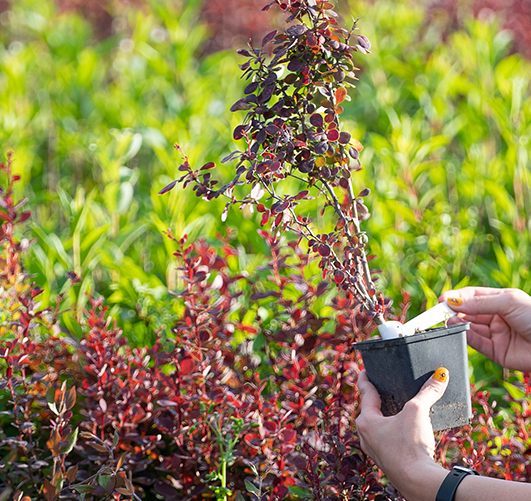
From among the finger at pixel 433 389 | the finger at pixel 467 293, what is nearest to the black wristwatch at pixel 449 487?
→ the finger at pixel 433 389

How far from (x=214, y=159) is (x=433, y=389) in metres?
2.41

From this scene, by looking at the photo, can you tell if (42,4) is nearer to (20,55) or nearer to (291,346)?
(20,55)

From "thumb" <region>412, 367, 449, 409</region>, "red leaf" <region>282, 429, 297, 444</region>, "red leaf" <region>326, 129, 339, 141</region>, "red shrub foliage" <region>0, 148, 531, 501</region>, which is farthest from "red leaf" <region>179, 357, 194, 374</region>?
"red leaf" <region>326, 129, 339, 141</region>

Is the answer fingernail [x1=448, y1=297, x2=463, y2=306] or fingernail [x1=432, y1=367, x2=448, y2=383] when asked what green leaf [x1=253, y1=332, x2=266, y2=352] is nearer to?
fingernail [x1=448, y1=297, x2=463, y2=306]

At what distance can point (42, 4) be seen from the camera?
6422 millimetres

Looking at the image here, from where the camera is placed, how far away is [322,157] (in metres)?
1.59

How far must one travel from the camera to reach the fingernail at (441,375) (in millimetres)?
1509

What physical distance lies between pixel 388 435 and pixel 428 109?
3.15 metres

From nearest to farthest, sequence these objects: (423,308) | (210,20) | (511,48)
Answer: (423,308), (511,48), (210,20)

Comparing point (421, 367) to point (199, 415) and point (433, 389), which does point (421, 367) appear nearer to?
point (433, 389)

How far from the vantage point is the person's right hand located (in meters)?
1.84

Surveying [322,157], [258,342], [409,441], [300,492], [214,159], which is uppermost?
[322,157]

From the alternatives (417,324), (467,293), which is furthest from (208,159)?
(417,324)

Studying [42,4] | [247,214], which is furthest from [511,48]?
[42,4]
